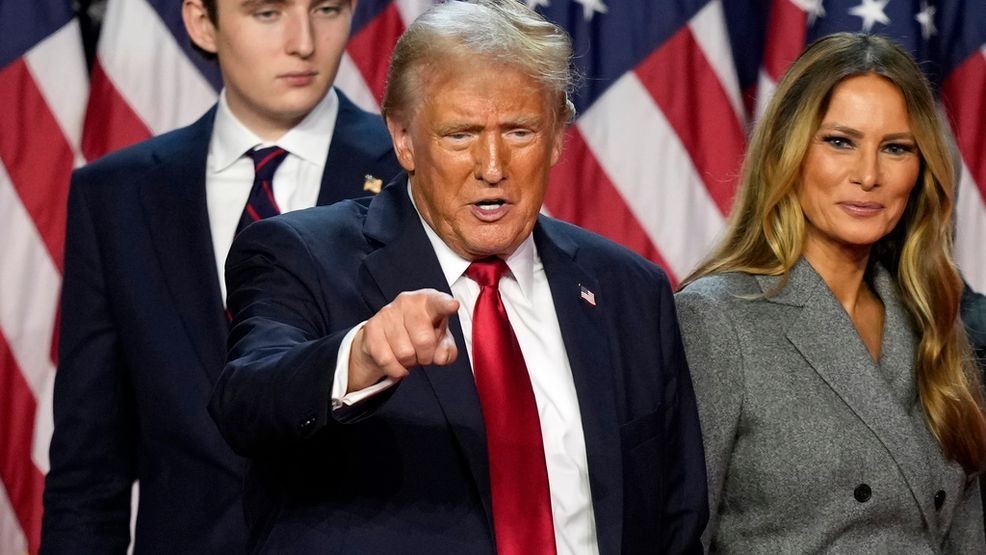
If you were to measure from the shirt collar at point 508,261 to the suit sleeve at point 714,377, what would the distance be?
45cm

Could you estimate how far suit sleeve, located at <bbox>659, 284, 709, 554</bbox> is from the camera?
7.29ft

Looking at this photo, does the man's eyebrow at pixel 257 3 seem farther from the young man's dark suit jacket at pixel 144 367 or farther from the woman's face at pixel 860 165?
the woman's face at pixel 860 165

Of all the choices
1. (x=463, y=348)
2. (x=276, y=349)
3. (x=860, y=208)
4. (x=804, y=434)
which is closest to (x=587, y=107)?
(x=860, y=208)

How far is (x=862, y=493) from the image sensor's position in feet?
7.98

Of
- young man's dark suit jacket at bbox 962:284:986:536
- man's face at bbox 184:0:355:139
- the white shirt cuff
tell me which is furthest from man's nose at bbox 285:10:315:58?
young man's dark suit jacket at bbox 962:284:986:536

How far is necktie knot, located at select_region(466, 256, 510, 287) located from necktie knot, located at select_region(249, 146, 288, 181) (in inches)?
29.5

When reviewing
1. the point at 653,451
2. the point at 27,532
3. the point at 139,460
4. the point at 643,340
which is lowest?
the point at 27,532

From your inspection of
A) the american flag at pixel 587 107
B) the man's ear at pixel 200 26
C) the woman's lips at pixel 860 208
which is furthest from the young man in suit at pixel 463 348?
the american flag at pixel 587 107

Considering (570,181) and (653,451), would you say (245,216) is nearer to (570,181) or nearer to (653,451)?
(653,451)

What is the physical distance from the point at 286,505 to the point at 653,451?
1.74 feet

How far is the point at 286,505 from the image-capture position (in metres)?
1.93

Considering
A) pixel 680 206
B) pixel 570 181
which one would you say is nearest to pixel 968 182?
pixel 680 206

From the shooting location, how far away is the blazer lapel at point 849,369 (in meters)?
2.48

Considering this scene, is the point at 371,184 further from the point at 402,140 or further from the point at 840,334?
the point at 840,334
